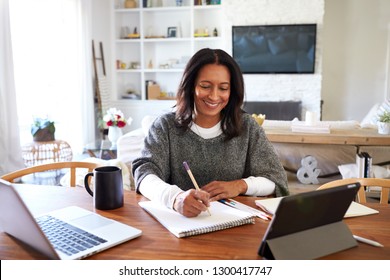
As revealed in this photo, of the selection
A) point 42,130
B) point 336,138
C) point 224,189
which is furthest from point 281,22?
point 224,189

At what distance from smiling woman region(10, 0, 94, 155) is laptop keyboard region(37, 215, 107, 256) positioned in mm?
3828

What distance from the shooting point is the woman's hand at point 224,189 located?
45.8 inches

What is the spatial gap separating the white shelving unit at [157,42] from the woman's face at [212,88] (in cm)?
461

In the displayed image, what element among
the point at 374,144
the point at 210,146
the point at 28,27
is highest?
the point at 28,27

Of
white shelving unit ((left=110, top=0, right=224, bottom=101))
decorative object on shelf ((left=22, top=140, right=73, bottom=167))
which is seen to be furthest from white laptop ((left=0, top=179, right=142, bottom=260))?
white shelving unit ((left=110, top=0, right=224, bottom=101))

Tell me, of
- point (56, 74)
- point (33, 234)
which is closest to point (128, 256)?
point (33, 234)

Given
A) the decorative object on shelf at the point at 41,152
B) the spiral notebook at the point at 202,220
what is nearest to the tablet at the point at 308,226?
the spiral notebook at the point at 202,220

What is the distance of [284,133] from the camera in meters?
2.84

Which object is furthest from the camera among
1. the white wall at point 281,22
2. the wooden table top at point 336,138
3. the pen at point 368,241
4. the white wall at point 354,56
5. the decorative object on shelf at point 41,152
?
the white wall at point 354,56

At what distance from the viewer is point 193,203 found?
3.26ft

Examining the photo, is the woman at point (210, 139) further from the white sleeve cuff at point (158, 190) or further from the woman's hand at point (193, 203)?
the woman's hand at point (193, 203)

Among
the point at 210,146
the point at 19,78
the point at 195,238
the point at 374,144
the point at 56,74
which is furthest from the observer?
the point at 56,74

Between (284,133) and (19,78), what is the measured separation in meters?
3.02
